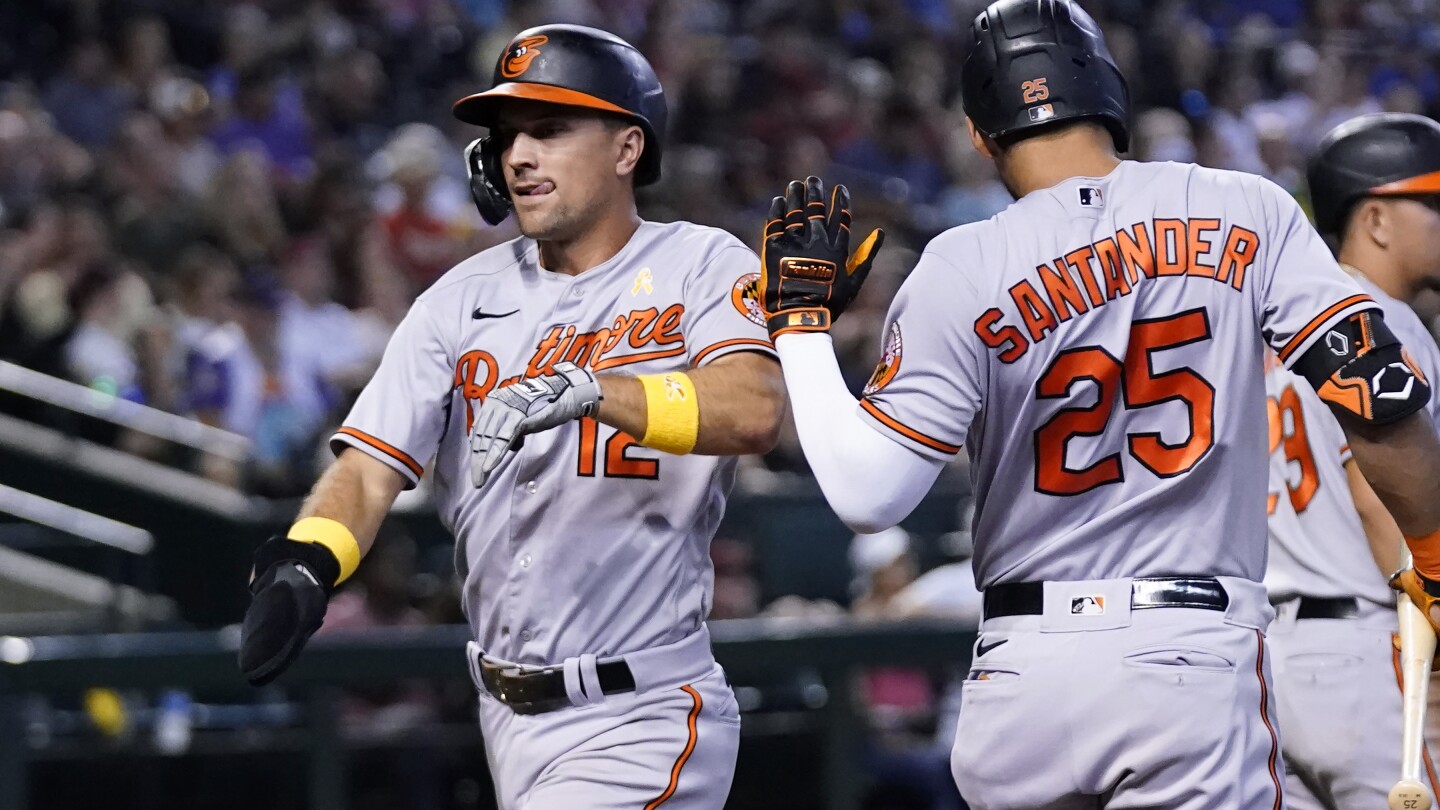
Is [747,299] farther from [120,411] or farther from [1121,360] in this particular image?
[120,411]

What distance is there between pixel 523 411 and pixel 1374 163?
210 cm

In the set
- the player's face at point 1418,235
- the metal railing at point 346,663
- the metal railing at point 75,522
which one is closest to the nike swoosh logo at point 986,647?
the player's face at point 1418,235

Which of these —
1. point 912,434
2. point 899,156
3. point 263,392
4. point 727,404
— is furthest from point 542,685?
point 899,156

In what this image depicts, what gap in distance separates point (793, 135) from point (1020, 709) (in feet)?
32.2

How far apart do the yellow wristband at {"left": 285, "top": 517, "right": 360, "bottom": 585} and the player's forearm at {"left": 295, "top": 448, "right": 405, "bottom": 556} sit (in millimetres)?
25

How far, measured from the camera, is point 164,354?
8672 millimetres

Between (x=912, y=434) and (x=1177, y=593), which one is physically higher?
(x=912, y=434)

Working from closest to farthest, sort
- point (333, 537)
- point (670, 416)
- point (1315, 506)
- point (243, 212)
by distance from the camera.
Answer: point (670, 416) < point (333, 537) < point (1315, 506) < point (243, 212)

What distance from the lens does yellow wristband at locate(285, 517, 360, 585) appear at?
3379mm

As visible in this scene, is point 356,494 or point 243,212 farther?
point 243,212

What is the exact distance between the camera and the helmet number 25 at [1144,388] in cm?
299

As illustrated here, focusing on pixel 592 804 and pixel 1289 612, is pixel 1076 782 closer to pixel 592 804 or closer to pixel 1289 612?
pixel 592 804

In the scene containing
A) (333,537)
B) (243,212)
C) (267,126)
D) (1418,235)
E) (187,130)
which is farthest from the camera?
(267,126)

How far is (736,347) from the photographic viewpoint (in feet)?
11.5
